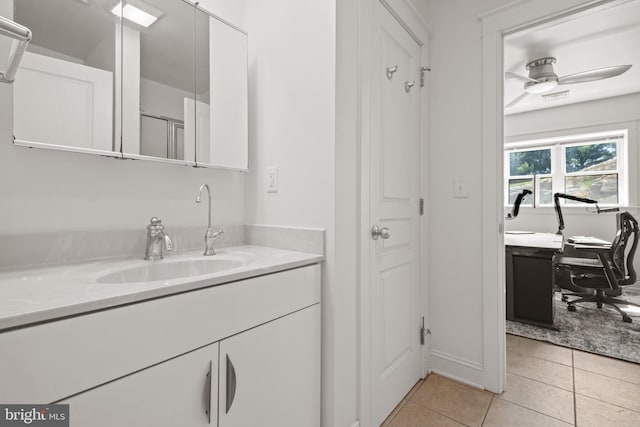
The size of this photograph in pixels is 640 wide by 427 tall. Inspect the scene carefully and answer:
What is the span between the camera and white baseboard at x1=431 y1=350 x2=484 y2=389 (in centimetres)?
174

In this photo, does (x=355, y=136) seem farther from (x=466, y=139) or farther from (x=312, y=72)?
(x=466, y=139)

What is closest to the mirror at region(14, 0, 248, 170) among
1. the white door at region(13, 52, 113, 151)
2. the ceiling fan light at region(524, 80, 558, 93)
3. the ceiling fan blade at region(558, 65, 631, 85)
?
the white door at region(13, 52, 113, 151)

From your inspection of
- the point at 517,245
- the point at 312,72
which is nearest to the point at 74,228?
the point at 312,72

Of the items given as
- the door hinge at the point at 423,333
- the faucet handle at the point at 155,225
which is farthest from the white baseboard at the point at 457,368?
the faucet handle at the point at 155,225

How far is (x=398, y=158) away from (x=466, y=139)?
53cm

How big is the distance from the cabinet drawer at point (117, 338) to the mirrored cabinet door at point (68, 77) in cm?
70

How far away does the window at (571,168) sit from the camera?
4.16 m

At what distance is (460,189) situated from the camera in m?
1.82

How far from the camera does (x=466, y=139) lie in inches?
71.1

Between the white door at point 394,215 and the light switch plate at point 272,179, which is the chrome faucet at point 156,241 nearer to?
the light switch plate at point 272,179

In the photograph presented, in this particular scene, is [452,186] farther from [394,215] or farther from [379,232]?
[379,232]

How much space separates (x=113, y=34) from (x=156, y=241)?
32.1 inches

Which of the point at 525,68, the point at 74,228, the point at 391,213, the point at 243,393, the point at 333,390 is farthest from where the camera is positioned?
the point at 525,68

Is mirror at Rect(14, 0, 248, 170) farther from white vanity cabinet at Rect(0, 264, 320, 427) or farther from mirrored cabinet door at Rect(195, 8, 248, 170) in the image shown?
white vanity cabinet at Rect(0, 264, 320, 427)
